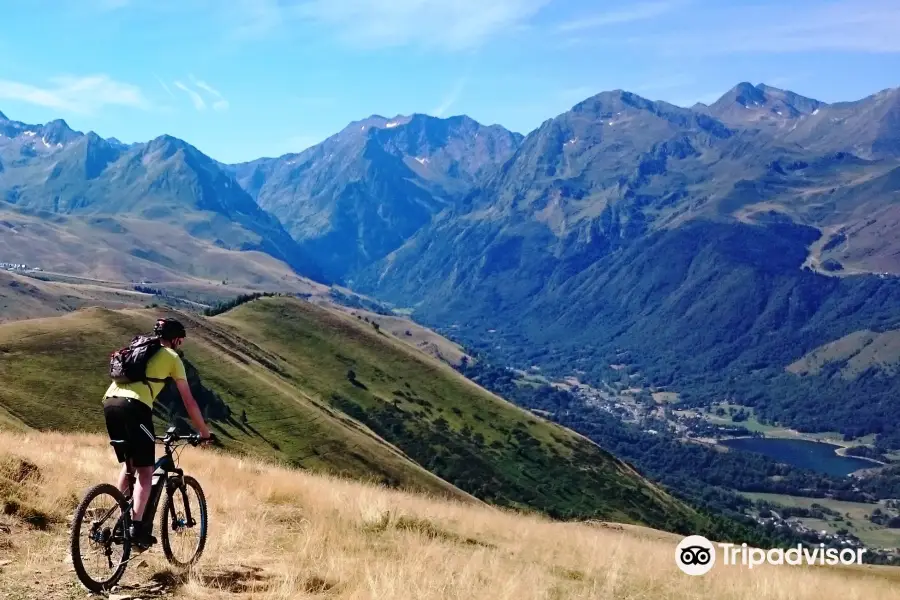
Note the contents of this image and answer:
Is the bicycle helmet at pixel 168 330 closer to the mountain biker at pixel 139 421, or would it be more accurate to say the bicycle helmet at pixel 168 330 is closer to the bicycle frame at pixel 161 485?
the mountain biker at pixel 139 421

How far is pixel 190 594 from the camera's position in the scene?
38.3 feet

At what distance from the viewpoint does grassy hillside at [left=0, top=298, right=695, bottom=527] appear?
98375 mm

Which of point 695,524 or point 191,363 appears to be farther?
point 695,524

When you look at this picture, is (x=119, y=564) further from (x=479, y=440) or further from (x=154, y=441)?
(x=479, y=440)

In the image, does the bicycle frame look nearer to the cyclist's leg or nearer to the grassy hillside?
the cyclist's leg

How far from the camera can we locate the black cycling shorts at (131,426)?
11945 millimetres

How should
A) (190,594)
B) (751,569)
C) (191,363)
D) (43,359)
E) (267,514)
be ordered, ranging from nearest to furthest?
(190,594)
(267,514)
(751,569)
(43,359)
(191,363)

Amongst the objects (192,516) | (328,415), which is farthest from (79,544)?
(328,415)

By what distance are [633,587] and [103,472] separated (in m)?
13.6

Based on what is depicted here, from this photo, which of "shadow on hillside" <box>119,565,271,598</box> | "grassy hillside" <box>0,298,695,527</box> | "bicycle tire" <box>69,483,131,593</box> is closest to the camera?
"bicycle tire" <box>69,483,131,593</box>

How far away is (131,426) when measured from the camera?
11969 millimetres

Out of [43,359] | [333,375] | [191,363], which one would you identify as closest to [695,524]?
[333,375]

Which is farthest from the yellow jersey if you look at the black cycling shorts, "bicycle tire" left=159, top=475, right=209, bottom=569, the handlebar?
"bicycle tire" left=159, top=475, right=209, bottom=569

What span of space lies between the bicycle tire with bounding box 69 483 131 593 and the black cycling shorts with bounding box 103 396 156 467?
587 millimetres
